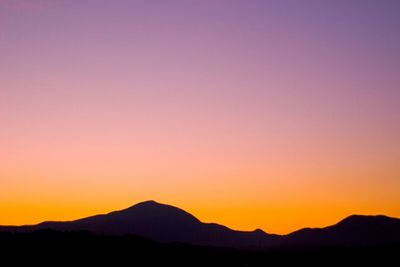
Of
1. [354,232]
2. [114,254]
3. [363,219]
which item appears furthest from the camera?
[363,219]

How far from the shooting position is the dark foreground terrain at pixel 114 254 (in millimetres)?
53500

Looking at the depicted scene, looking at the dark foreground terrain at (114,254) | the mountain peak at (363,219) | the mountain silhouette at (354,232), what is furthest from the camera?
the mountain peak at (363,219)

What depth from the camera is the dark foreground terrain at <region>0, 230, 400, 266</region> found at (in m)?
53.5

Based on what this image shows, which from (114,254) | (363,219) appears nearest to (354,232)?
(363,219)

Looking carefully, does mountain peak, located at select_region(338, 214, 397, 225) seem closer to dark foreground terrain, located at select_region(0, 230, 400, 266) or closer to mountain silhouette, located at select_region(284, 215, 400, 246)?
mountain silhouette, located at select_region(284, 215, 400, 246)

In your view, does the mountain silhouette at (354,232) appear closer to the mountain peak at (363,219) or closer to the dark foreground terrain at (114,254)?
the mountain peak at (363,219)

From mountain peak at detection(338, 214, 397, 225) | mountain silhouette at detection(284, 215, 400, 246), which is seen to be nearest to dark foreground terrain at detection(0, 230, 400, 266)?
mountain silhouette at detection(284, 215, 400, 246)

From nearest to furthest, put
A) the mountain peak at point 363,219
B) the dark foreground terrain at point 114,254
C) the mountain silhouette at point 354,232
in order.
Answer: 1. the dark foreground terrain at point 114,254
2. the mountain silhouette at point 354,232
3. the mountain peak at point 363,219

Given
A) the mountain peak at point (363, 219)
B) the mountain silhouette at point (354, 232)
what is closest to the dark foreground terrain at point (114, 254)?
the mountain silhouette at point (354, 232)

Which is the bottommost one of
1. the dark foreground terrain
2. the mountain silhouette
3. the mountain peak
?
the dark foreground terrain

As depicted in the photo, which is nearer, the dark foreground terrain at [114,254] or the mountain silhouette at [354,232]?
the dark foreground terrain at [114,254]

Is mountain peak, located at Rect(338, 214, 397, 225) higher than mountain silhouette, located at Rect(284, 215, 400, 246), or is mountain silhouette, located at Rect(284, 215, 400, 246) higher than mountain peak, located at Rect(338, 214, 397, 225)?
mountain peak, located at Rect(338, 214, 397, 225)

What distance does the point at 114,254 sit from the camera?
5878cm

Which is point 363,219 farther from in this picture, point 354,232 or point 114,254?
point 114,254
